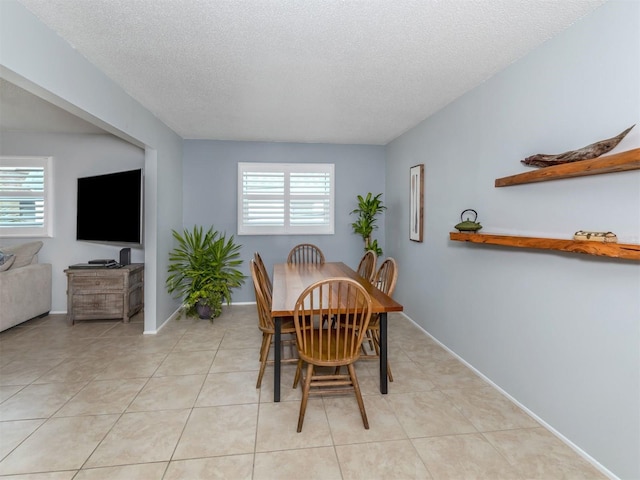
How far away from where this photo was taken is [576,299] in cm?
182

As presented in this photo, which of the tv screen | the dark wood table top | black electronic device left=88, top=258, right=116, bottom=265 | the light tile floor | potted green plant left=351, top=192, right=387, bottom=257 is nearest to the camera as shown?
the light tile floor

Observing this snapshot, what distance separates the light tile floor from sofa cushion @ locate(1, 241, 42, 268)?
51.4 inches

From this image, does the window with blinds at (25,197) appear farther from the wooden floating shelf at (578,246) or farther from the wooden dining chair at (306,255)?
the wooden floating shelf at (578,246)

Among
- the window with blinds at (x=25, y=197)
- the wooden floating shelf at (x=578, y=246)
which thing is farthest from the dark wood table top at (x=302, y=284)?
the window with blinds at (x=25, y=197)

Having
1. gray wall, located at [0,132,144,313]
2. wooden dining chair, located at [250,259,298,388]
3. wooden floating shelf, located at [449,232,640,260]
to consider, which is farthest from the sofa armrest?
wooden floating shelf, located at [449,232,640,260]

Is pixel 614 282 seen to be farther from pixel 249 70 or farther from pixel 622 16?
pixel 249 70

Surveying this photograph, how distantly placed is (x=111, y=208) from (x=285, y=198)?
226 cm

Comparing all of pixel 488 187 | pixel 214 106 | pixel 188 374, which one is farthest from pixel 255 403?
pixel 214 106

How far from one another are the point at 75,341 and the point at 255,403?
2.43 metres

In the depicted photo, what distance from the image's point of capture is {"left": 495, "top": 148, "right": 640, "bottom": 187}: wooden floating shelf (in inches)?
54.8

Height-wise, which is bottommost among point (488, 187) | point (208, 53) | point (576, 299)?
point (576, 299)

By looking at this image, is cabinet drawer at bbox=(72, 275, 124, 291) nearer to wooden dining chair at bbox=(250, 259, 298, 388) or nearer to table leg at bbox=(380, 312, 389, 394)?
wooden dining chair at bbox=(250, 259, 298, 388)

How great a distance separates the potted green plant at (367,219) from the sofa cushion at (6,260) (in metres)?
4.30

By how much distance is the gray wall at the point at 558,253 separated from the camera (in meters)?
1.56
